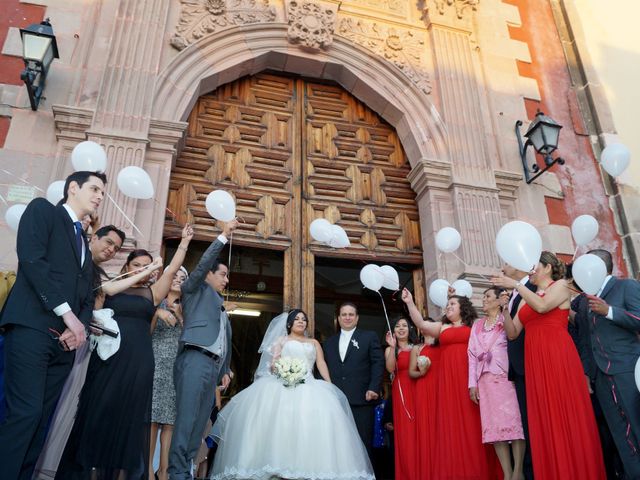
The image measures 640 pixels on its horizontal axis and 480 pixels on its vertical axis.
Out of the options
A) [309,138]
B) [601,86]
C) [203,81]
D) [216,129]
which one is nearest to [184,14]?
[203,81]

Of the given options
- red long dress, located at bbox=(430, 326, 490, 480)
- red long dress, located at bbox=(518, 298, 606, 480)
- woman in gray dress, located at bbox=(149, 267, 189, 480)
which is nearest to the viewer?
red long dress, located at bbox=(518, 298, 606, 480)

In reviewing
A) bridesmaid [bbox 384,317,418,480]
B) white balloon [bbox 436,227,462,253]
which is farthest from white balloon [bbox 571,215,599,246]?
bridesmaid [bbox 384,317,418,480]

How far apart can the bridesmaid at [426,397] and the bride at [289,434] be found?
2.08ft

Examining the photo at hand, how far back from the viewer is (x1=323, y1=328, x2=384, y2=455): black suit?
553 centimetres

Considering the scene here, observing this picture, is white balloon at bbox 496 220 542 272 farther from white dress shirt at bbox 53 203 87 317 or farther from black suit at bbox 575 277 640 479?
white dress shirt at bbox 53 203 87 317

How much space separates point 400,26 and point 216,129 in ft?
10.7

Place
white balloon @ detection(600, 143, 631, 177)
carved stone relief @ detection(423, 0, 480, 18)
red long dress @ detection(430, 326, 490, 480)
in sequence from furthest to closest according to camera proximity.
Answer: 1. carved stone relief @ detection(423, 0, 480, 18)
2. white balloon @ detection(600, 143, 631, 177)
3. red long dress @ detection(430, 326, 490, 480)

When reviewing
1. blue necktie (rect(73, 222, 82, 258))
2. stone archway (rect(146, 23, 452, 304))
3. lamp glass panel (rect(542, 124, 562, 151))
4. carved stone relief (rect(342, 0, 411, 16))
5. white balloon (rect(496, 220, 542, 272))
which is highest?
carved stone relief (rect(342, 0, 411, 16))

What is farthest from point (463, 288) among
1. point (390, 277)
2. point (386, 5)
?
point (386, 5)

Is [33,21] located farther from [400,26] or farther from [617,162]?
[617,162]

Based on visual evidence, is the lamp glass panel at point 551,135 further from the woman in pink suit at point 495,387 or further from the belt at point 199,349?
the belt at point 199,349

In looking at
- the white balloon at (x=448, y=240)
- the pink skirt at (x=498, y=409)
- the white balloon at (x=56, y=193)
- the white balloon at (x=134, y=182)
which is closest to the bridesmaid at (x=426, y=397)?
the pink skirt at (x=498, y=409)

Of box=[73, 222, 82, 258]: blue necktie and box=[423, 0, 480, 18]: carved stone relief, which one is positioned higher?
box=[423, 0, 480, 18]: carved stone relief

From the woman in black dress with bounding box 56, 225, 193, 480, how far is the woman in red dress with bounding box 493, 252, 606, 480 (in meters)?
2.67
